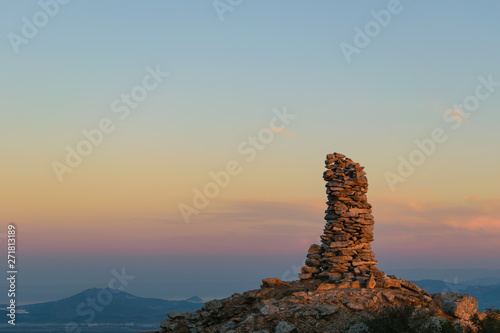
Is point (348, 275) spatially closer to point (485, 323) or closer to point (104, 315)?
point (485, 323)

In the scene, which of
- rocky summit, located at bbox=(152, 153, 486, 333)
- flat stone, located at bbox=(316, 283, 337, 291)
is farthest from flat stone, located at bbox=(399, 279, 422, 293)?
flat stone, located at bbox=(316, 283, 337, 291)

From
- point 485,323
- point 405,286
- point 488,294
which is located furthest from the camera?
point 488,294

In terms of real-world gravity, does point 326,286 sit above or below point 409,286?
above

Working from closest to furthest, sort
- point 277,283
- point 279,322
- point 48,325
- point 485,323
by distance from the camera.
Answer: point 279,322 → point 485,323 → point 277,283 → point 48,325

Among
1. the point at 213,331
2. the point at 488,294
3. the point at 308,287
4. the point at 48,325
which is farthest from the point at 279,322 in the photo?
the point at 48,325

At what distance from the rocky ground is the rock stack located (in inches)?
46.3

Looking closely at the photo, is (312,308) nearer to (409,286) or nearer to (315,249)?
(409,286)

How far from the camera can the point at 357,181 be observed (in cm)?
3034

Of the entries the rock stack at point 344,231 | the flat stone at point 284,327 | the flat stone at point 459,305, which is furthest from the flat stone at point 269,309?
the flat stone at point 459,305

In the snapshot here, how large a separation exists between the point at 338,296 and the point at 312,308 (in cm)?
153

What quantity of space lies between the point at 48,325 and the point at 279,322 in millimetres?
152080

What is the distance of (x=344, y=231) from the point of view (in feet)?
97.8

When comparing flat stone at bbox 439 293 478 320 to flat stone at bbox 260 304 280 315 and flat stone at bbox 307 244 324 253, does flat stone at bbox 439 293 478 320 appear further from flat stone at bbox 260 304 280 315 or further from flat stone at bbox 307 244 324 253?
flat stone at bbox 260 304 280 315

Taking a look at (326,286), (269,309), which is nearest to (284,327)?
(269,309)
